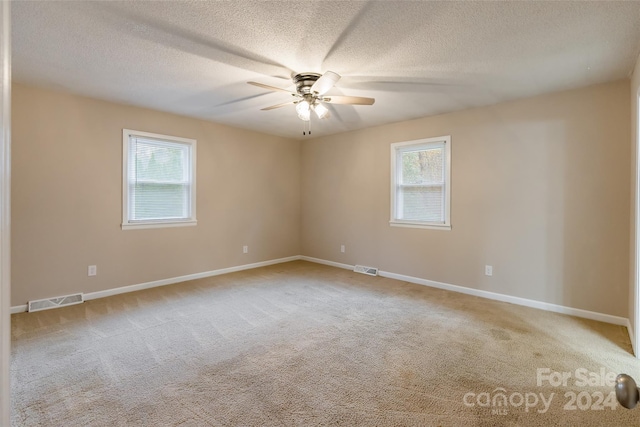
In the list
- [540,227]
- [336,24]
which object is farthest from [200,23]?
[540,227]

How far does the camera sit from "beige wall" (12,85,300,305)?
3.41 meters

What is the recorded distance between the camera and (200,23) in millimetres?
2180

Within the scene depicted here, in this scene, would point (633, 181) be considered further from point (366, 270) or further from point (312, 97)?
point (366, 270)

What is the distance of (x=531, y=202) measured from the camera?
3.65 meters

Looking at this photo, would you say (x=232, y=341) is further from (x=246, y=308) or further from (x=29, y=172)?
(x=29, y=172)

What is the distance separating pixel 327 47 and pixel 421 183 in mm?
2777

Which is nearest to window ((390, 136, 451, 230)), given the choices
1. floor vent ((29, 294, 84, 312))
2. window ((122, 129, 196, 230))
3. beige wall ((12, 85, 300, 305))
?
beige wall ((12, 85, 300, 305))

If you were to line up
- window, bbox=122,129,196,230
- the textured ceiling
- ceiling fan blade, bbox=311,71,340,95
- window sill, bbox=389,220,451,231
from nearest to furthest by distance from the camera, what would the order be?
the textured ceiling < ceiling fan blade, bbox=311,71,340,95 < window, bbox=122,129,196,230 < window sill, bbox=389,220,451,231

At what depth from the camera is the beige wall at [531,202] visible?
318cm

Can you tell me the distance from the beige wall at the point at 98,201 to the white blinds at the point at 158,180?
16 cm

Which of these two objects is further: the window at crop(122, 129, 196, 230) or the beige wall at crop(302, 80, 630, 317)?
the window at crop(122, 129, 196, 230)

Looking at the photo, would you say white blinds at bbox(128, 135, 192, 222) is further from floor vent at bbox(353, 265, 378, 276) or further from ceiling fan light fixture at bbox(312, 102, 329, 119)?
floor vent at bbox(353, 265, 378, 276)

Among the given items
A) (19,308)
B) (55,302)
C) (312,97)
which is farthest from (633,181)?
(19,308)

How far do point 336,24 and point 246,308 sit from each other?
299 centimetres
